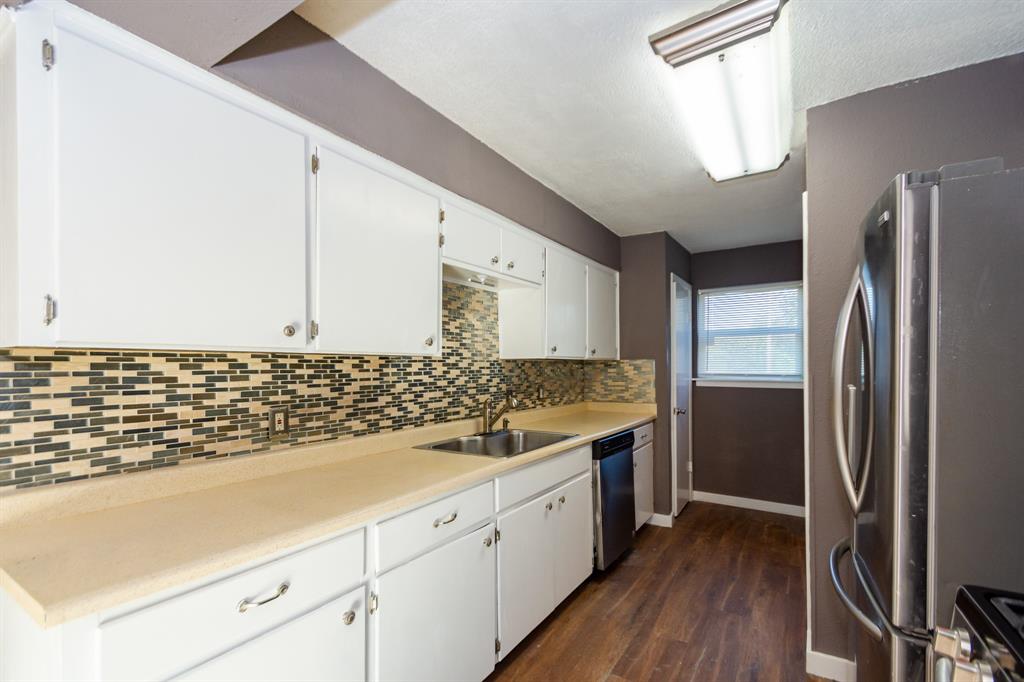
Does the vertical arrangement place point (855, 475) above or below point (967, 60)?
below

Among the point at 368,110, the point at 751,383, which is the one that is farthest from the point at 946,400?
the point at 751,383

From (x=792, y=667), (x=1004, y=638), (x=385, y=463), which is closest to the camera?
(x=1004, y=638)

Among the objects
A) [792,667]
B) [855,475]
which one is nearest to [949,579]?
[855,475]

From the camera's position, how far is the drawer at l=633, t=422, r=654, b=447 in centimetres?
350

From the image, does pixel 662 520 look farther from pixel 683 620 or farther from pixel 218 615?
pixel 218 615

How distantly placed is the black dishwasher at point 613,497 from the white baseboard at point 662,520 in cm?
76

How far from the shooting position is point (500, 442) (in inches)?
109

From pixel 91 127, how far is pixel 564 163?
203 cm

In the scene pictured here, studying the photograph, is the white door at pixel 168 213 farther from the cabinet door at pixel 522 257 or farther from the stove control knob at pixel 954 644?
the stove control knob at pixel 954 644

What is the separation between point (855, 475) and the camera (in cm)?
154

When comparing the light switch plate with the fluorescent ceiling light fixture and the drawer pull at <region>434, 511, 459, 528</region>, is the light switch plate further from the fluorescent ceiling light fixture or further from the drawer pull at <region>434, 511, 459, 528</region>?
the fluorescent ceiling light fixture

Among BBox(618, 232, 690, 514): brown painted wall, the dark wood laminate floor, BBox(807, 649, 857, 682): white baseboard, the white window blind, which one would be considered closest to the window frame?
the white window blind

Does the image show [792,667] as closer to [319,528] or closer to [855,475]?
[855,475]

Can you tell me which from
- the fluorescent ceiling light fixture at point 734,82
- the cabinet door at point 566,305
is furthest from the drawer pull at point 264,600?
the cabinet door at point 566,305
